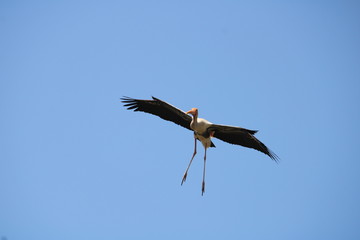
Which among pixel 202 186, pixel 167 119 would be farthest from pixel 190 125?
pixel 202 186

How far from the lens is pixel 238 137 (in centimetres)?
1459

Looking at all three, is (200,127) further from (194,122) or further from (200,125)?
(194,122)

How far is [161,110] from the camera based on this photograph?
50.0ft

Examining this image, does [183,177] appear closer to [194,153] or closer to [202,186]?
[202,186]

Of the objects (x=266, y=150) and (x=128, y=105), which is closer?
(x=266, y=150)

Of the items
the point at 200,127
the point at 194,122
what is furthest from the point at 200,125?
the point at 194,122

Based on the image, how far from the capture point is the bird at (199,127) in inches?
558

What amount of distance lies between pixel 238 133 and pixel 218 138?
1.04 m

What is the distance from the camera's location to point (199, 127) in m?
14.5

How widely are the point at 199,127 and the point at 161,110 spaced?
1.66 meters

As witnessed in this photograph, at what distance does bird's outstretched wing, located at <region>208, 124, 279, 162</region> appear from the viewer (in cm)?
1398

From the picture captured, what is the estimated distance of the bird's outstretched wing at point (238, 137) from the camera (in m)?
14.0

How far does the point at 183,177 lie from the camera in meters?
14.4

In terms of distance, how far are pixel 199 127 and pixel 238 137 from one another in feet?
4.65
